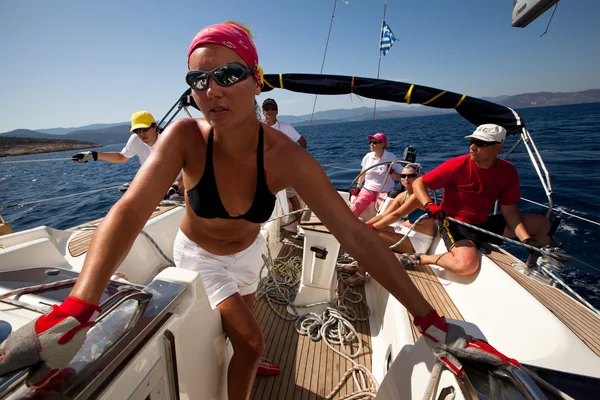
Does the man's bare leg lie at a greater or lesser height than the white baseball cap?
lesser

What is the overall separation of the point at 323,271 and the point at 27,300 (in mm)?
1932

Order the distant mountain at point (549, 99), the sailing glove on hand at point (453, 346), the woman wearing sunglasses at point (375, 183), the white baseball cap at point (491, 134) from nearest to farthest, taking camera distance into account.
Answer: the sailing glove on hand at point (453, 346) → the white baseball cap at point (491, 134) → the woman wearing sunglasses at point (375, 183) → the distant mountain at point (549, 99)

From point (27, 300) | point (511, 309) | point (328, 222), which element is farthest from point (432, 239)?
point (27, 300)

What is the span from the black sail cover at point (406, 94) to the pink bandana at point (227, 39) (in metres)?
2.76

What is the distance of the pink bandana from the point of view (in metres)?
1.03

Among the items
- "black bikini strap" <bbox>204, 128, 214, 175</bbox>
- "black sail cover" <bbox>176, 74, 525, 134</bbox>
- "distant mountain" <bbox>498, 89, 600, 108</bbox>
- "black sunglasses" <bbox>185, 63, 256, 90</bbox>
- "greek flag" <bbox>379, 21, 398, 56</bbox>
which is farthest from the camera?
"distant mountain" <bbox>498, 89, 600, 108</bbox>

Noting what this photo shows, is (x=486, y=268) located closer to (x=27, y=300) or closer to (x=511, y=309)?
(x=511, y=309)

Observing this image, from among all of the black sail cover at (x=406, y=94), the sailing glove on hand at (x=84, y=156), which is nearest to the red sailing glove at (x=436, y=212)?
the black sail cover at (x=406, y=94)

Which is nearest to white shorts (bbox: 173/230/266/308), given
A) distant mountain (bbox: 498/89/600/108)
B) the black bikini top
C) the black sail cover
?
the black bikini top

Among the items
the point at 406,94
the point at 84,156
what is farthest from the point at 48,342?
the point at 406,94

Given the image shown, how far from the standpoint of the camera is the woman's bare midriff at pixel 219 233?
1.38m

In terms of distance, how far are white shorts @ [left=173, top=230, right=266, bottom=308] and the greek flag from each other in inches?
214

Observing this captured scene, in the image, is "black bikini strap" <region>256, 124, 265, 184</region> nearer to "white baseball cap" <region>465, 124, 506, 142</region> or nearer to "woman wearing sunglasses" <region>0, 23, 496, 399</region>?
"woman wearing sunglasses" <region>0, 23, 496, 399</region>

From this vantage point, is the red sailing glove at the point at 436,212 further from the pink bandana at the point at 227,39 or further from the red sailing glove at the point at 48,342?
the red sailing glove at the point at 48,342
